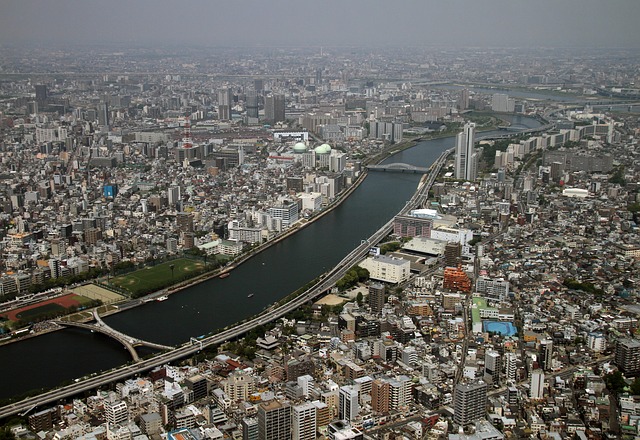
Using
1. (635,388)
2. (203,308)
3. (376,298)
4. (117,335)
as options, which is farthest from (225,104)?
(635,388)

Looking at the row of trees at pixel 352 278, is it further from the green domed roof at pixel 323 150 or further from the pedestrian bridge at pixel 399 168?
the green domed roof at pixel 323 150

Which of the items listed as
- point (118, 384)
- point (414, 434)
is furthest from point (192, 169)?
point (414, 434)

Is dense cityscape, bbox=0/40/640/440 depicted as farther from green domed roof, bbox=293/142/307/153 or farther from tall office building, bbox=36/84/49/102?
green domed roof, bbox=293/142/307/153

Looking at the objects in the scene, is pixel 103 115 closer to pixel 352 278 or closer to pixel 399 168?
pixel 399 168

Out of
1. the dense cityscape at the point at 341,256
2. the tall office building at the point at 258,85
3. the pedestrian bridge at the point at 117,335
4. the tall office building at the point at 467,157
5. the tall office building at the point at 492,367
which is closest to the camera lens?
the dense cityscape at the point at 341,256

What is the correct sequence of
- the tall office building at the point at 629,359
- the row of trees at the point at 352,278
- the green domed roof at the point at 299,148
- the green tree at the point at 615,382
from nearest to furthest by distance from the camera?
the green tree at the point at 615,382, the tall office building at the point at 629,359, the row of trees at the point at 352,278, the green domed roof at the point at 299,148

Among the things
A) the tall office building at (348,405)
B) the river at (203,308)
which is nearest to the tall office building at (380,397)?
the tall office building at (348,405)

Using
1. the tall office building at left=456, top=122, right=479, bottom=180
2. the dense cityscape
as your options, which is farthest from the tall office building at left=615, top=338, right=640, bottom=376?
the tall office building at left=456, top=122, right=479, bottom=180
